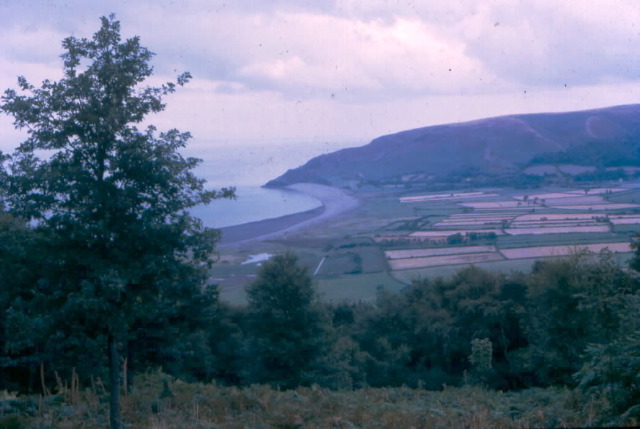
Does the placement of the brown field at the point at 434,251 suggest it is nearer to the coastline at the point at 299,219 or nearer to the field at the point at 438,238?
the field at the point at 438,238

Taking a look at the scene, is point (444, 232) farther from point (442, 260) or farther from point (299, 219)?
point (299, 219)

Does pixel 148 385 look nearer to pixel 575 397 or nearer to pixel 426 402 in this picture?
pixel 426 402

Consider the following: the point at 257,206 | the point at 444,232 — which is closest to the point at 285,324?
the point at 257,206

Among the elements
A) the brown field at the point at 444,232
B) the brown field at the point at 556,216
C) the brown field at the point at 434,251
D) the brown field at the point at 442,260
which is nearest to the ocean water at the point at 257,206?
the brown field at the point at 434,251

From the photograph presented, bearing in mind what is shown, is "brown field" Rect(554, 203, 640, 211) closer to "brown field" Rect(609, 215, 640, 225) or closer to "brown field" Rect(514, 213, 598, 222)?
"brown field" Rect(514, 213, 598, 222)

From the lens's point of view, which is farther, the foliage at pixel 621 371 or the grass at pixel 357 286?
the grass at pixel 357 286
